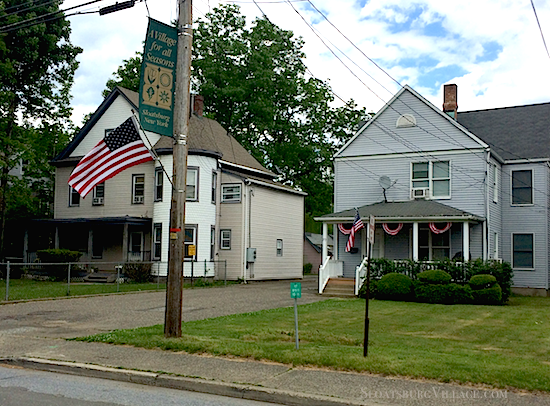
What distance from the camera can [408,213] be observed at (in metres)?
24.1

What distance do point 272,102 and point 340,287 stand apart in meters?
22.7

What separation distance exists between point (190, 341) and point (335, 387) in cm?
372

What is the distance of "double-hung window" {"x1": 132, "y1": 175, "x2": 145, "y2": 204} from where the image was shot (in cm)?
3231

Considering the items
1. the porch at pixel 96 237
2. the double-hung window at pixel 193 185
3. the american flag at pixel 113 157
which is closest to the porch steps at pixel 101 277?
the porch at pixel 96 237

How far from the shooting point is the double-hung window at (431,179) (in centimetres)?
2597

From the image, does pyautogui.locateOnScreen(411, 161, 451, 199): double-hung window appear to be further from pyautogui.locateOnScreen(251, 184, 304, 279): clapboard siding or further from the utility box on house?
the utility box on house

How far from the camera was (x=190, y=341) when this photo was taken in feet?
35.7

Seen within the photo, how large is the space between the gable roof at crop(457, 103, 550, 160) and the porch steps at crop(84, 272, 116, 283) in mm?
19369

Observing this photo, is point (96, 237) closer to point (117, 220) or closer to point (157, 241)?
point (117, 220)

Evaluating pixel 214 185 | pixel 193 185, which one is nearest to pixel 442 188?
pixel 214 185

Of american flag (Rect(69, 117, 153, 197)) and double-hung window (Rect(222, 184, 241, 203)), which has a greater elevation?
double-hung window (Rect(222, 184, 241, 203))

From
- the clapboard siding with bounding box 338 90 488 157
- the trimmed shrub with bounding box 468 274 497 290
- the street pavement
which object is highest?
the clapboard siding with bounding box 338 90 488 157

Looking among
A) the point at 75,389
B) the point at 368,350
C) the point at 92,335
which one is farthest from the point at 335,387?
the point at 92,335

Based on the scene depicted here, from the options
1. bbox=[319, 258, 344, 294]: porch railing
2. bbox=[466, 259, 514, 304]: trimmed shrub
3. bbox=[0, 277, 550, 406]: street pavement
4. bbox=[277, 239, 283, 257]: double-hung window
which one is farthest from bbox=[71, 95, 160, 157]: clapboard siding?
bbox=[0, 277, 550, 406]: street pavement
